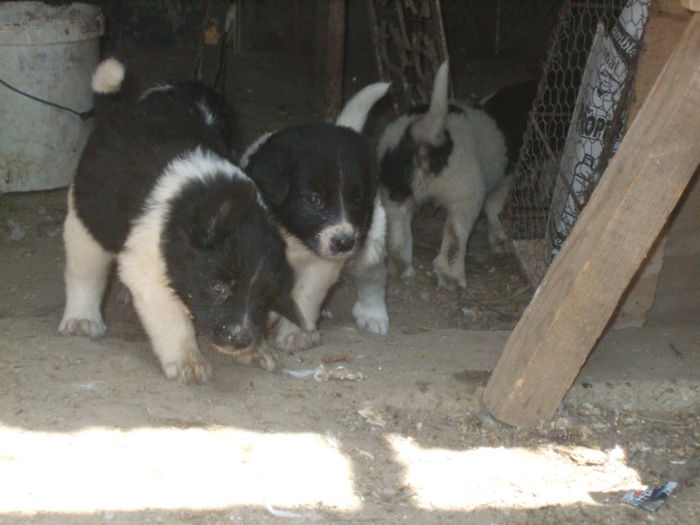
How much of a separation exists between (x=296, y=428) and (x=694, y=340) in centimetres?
205

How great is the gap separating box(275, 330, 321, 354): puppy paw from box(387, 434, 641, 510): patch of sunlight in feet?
3.33

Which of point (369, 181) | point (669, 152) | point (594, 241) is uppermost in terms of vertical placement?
point (669, 152)

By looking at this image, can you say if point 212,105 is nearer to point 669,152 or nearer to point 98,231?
point 98,231

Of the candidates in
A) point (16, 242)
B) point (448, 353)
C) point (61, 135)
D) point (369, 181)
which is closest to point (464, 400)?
point (448, 353)

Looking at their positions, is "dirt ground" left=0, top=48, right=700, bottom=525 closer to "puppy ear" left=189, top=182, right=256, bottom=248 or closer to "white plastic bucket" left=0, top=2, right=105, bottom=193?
"puppy ear" left=189, top=182, right=256, bottom=248

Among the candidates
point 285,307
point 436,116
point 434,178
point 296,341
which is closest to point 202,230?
point 285,307

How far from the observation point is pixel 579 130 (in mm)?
5117

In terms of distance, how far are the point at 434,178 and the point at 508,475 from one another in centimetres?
293

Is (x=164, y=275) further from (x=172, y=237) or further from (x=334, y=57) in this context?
(x=334, y=57)

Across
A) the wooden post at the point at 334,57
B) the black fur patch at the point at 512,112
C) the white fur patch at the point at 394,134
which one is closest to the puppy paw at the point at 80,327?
the white fur patch at the point at 394,134

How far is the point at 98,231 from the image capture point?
4.00m

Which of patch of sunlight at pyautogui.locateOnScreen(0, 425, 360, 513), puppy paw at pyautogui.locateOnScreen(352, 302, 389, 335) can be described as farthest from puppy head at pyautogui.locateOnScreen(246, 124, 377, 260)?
patch of sunlight at pyautogui.locateOnScreen(0, 425, 360, 513)

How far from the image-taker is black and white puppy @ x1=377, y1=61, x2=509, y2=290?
576 cm

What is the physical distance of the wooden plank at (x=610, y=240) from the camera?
298 cm
